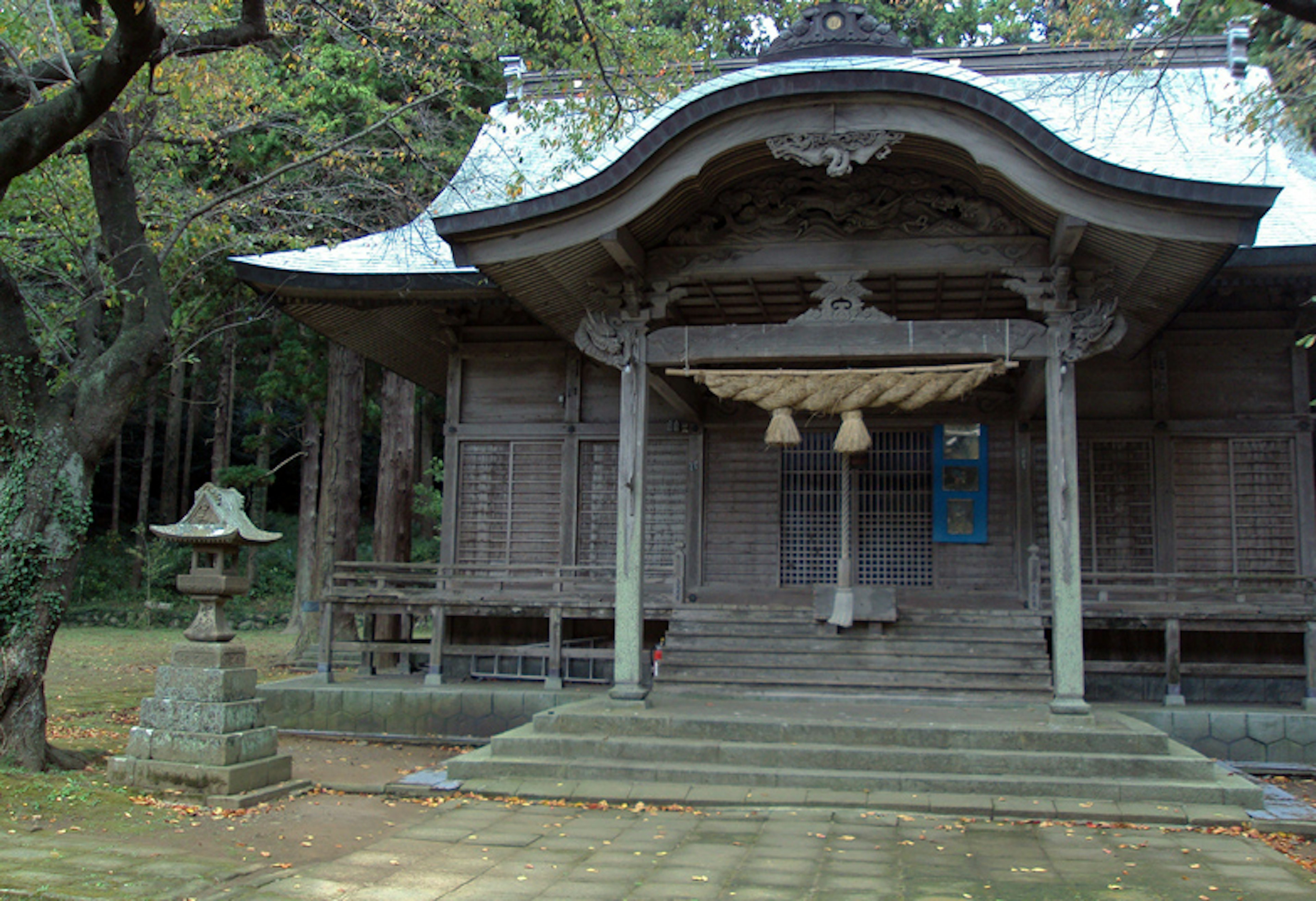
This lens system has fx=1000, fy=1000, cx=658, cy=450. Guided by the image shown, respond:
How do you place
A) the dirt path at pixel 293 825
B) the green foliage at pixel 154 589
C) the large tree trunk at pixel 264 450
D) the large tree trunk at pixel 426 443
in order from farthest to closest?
the large tree trunk at pixel 426 443 < the green foliage at pixel 154 589 < the large tree trunk at pixel 264 450 < the dirt path at pixel 293 825

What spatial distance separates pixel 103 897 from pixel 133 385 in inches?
224

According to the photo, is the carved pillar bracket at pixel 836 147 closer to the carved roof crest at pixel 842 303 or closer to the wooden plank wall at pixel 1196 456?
the carved roof crest at pixel 842 303

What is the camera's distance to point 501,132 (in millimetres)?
16406

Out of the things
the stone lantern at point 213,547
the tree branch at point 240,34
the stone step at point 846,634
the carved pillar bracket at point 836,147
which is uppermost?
the tree branch at point 240,34

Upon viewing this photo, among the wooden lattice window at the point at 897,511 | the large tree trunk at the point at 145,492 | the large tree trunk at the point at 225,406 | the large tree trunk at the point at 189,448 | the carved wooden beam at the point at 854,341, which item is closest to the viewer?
the carved wooden beam at the point at 854,341

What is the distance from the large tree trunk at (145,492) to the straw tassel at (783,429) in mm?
23278

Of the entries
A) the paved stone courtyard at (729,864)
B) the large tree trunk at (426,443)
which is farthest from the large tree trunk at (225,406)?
the paved stone courtyard at (729,864)

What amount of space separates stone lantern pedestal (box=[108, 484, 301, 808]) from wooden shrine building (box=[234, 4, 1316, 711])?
127 inches

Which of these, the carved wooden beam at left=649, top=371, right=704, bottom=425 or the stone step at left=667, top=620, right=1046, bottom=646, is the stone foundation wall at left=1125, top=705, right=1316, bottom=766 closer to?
the stone step at left=667, top=620, right=1046, bottom=646

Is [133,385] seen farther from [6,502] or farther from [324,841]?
[324,841]

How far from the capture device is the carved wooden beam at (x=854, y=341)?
9188mm

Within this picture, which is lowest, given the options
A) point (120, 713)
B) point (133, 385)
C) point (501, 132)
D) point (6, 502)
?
point (120, 713)

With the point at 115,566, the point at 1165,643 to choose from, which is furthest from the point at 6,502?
the point at 115,566

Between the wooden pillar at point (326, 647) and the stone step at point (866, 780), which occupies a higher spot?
the wooden pillar at point (326, 647)
